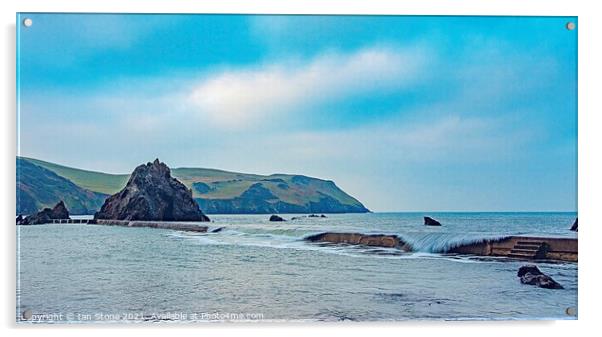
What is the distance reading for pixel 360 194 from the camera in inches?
134

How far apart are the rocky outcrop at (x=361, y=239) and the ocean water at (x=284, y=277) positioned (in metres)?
0.03

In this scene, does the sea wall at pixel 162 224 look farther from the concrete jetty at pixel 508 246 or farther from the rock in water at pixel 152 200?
the concrete jetty at pixel 508 246

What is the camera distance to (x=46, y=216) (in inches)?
131

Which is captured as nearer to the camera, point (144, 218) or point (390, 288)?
point (390, 288)

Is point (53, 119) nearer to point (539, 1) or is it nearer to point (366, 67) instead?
point (366, 67)

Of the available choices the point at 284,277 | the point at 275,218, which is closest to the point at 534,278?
the point at 284,277

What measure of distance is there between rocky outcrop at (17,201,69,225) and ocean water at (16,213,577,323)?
0.04 metres

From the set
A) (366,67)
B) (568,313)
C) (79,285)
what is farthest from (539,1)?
(79,285)

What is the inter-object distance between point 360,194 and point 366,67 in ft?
2.22

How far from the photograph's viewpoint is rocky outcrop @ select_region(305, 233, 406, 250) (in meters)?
3.43

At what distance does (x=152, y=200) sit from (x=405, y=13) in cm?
169

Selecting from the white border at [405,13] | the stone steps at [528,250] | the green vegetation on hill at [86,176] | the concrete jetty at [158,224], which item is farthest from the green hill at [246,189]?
the stone steps at [528,250]

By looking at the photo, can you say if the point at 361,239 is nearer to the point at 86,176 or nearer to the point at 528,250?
the point at 528,250

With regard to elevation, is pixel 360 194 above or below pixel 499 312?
above
